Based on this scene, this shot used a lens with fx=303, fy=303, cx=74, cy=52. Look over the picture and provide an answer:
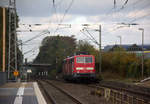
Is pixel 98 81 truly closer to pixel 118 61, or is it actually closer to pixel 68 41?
pixel 118 61

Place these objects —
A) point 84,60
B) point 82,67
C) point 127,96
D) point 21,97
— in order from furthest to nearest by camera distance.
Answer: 1. point 84,60
2. point 82,67
3. point 21,97
4. point 127,96

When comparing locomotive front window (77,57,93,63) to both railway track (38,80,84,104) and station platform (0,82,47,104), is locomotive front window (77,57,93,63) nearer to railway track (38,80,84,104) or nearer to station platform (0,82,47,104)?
railway track (38,80,84,104)

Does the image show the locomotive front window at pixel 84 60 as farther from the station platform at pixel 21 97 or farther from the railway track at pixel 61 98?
the station platform at pixel 21 97

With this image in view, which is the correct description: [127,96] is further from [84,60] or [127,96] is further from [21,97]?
[84,60]

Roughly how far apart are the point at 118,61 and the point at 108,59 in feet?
11.9

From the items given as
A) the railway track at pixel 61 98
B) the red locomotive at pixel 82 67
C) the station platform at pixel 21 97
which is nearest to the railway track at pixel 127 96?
the railway track at pixel 61 98

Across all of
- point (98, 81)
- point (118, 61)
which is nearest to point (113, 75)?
point (118, 61)

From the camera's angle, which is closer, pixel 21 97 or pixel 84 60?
pixel 21 97

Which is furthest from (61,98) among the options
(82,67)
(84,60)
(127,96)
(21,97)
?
(84,60)

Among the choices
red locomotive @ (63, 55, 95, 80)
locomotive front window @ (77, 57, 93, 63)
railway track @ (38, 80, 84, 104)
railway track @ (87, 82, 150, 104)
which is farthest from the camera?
locomotive front window @ (77, 57, 93, 63)

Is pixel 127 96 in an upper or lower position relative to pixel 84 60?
lower

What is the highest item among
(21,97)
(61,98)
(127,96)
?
(127,96)

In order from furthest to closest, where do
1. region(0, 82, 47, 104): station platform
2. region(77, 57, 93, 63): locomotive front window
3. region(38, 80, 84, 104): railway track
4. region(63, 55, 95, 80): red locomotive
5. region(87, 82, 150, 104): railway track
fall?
region(77, 57, 93, 63): locomotive front window
region(63, 55, 95, 80): red locomotive
region(38, 80, 84, 104): railway track
region(0, 82, 47, 104): station platform
region(87, 82, 150, 104): railway track

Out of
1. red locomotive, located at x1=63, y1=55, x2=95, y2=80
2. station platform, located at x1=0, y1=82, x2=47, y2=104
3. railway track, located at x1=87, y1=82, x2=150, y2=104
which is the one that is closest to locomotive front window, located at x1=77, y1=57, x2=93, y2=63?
red locomotive, located at x1=63, y1=55, x2=95, y2=80
